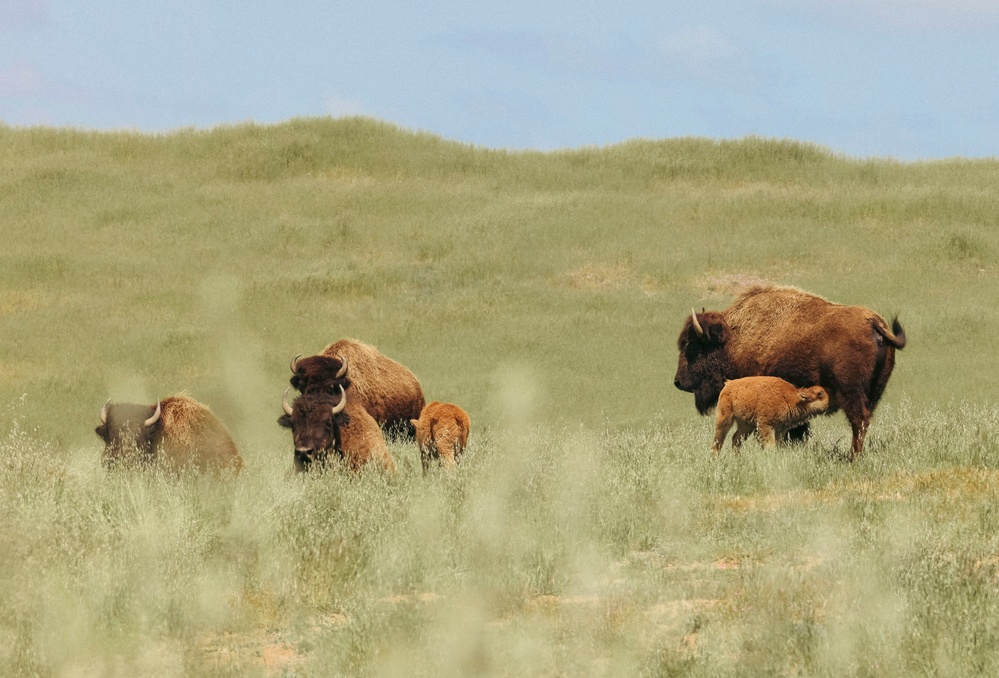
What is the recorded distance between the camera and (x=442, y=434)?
11.8 m

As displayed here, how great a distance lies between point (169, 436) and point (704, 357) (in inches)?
234

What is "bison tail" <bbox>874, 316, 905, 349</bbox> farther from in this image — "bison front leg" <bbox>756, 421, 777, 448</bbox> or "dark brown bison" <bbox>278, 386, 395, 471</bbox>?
"dark brown bison" <bbox>278, 386, 395, 471</bbox>

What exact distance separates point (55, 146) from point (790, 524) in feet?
124

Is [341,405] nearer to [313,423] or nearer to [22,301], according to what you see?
[313,423]

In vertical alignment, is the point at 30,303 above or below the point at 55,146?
below

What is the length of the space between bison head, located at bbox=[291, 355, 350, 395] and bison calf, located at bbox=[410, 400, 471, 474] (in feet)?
3.89

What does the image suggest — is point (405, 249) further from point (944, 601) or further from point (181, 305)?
point (944, 601)

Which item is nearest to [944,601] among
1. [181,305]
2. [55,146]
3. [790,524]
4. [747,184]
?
[790,524]

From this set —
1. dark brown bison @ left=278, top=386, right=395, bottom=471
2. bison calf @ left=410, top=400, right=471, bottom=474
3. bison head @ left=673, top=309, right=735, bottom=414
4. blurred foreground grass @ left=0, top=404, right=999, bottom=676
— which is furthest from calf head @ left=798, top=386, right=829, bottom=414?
dark brown bison @ left=278, top=386, right=395, bottom=471

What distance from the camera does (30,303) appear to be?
89.6 feet

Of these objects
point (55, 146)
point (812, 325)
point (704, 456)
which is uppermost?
point (55, 146)

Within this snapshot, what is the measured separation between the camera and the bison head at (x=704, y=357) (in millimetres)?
13359

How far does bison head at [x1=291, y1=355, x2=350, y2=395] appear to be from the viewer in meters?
11.0

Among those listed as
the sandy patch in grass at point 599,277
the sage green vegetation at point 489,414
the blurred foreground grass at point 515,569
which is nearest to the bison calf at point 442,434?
the sage green vegetation at point 489,414
